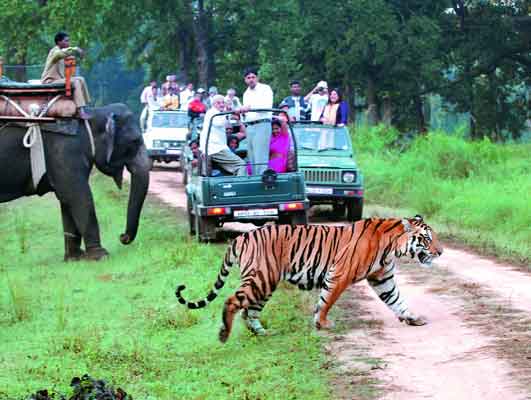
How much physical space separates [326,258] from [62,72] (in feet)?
25.6

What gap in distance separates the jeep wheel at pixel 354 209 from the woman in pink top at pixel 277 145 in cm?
309

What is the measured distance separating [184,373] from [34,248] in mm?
10577

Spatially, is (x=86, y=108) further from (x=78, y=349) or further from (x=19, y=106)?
(x=78, y=349)

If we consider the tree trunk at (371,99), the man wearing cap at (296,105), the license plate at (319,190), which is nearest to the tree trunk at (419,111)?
the tree trunk at (371,99)

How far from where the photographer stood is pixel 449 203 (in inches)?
904

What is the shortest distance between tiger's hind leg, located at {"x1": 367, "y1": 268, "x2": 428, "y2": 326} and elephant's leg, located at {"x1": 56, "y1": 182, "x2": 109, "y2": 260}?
283 inches

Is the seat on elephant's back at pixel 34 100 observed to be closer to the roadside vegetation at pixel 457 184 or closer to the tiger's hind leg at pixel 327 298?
the roadside vegetation at pixel 457 184

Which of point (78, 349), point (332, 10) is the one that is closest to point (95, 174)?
point (332, 10)

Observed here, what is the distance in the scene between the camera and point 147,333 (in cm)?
1223

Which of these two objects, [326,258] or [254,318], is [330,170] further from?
[254,318]

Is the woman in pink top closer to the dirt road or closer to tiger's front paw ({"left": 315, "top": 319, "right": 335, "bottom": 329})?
the dirt road

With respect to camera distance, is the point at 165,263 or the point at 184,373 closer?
the point at 184,373

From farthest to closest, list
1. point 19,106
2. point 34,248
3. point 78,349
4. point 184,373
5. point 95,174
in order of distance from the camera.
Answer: point 95,174 < point 34,248 < point 19,106 < point 78,349 < point 184,373

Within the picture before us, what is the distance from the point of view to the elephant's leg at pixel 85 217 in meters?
18.2
